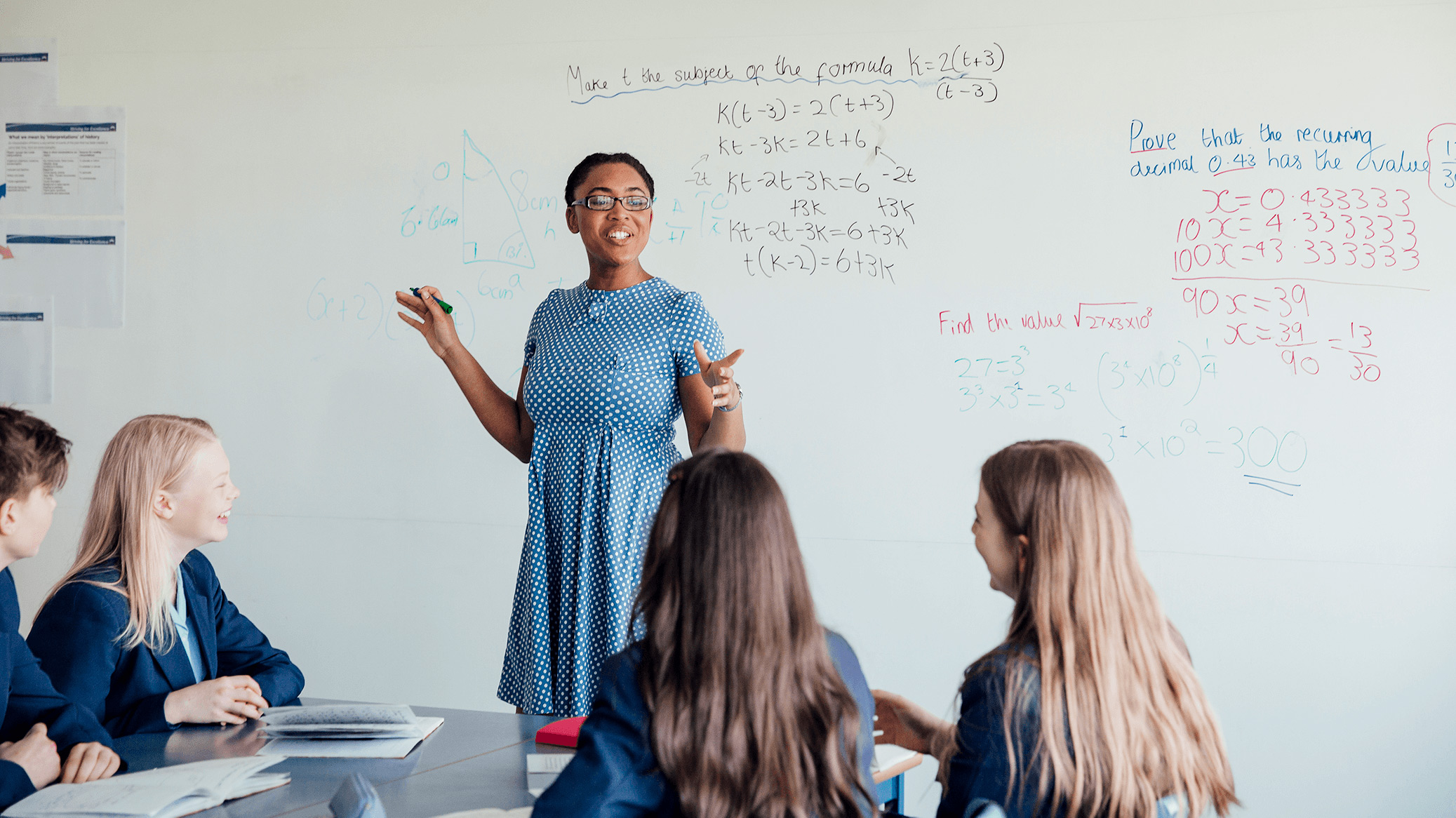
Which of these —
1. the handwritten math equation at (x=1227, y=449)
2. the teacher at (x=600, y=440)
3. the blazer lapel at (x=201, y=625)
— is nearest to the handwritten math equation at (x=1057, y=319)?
the handwritten math equation at (x=1227, y=449)

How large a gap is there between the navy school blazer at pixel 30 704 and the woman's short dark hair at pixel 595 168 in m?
1.20

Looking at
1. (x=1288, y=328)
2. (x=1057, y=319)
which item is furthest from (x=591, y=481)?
(x=1288, y=328)

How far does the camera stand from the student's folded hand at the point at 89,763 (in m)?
1.44

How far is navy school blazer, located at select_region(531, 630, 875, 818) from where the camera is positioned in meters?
1.09

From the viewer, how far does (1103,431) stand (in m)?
2.82

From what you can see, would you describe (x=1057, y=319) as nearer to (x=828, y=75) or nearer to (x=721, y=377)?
(x=828, y=75)

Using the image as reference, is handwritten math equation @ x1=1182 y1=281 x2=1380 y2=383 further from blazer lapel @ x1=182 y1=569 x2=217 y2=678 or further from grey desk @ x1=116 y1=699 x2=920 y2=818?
blazer lapel @ x1=182 y1=569 x2=217 y2=678

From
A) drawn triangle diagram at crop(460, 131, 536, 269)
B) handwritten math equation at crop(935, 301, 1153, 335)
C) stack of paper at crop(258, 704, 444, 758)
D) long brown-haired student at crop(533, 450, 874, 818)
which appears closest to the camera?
long brown-haired student at crop(533, 450, 874, 818)

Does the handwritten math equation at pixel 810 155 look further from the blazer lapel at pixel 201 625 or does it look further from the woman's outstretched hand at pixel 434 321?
the blazer lapel at pixel 201 625

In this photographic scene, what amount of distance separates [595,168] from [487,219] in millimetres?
988

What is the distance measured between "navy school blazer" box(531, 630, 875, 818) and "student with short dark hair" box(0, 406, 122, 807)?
74 cm

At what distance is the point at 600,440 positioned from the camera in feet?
6.95

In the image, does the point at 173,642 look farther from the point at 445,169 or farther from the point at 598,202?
the point at 445,169

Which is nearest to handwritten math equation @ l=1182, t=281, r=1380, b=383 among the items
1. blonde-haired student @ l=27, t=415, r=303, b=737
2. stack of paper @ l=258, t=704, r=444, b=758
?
stack of paper @ l=258, t=704, r=444, b=758
